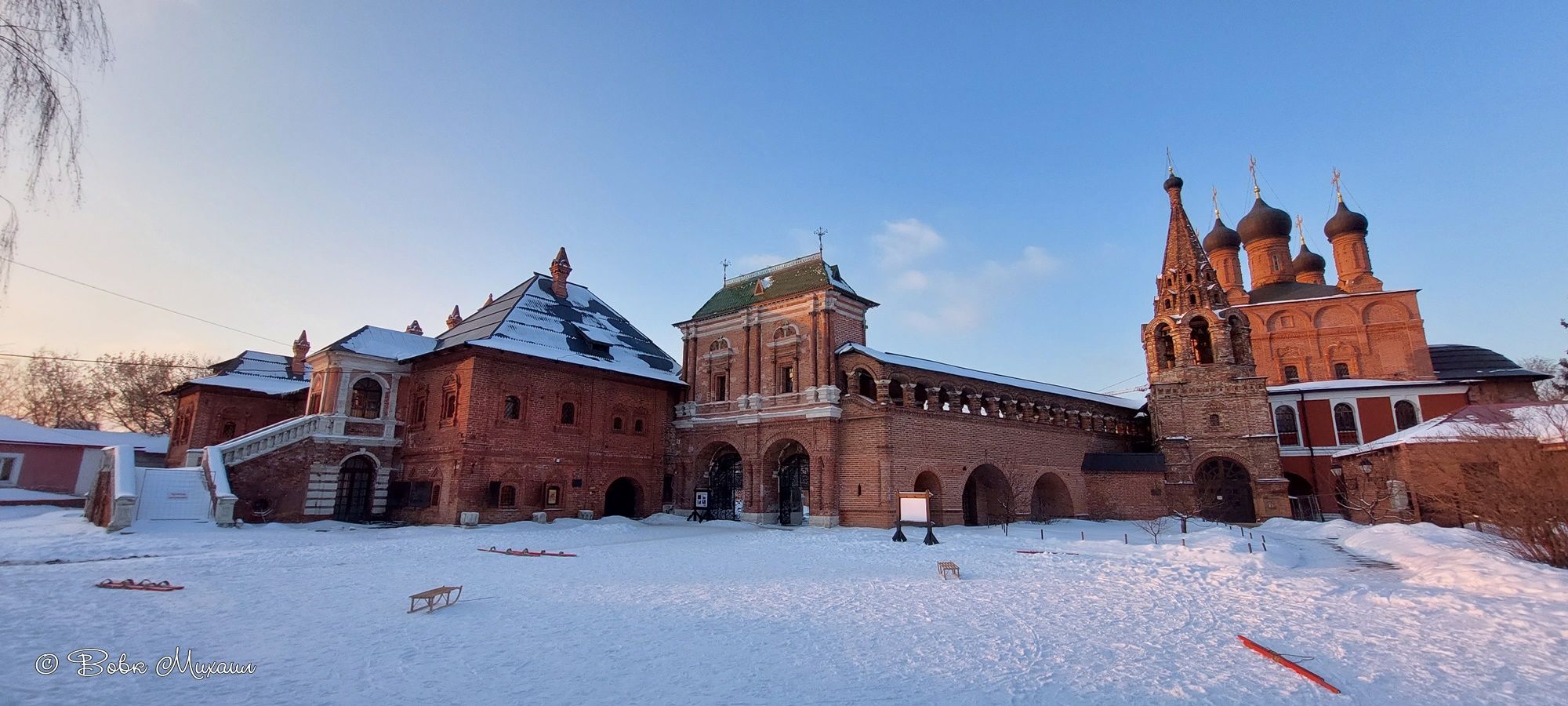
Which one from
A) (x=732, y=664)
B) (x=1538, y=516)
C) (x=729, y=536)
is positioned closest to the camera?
(x=732, y=664)

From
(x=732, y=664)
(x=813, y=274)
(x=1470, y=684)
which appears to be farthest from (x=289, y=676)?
(x=813, y=274)

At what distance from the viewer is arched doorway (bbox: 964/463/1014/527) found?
27.9m

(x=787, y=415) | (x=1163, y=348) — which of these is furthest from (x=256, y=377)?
(x=1163, y=348)

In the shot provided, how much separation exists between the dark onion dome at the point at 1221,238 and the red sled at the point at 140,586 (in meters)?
45.9

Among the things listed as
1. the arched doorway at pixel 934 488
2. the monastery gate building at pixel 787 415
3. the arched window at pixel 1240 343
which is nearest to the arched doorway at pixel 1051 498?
the monastery gate building at pixel 787 415

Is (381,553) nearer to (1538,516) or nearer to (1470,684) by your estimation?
(1470,684)

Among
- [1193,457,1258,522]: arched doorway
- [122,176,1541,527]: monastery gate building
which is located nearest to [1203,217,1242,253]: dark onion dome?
[122,176,1541,527]: monastery gate building

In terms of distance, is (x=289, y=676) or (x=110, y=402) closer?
(x=289, y=676)

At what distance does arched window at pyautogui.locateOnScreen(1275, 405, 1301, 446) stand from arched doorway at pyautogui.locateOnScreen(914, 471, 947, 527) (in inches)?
712

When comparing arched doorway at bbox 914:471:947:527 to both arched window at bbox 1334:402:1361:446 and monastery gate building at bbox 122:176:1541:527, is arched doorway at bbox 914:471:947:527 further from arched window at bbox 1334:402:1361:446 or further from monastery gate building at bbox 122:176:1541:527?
arched window at bbox 1334:402:1361:446

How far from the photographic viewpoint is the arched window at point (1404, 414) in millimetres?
31484

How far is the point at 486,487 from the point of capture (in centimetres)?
2330

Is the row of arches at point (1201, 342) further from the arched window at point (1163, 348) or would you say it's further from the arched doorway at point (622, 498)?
the arched doorway at point (622, 498)

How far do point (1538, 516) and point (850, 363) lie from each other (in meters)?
18.0
